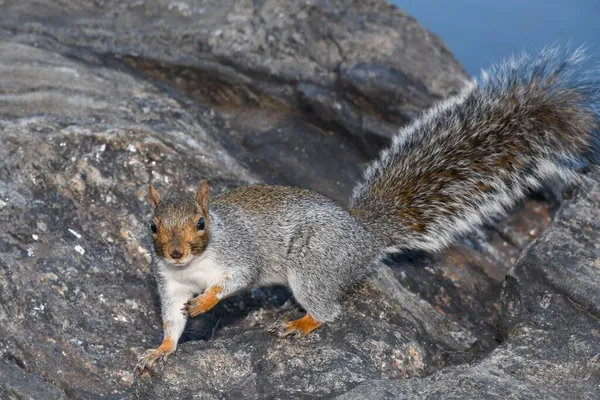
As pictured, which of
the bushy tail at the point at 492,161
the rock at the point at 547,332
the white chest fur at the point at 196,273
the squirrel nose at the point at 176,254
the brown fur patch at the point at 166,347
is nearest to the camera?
the rock at the point at 547,332

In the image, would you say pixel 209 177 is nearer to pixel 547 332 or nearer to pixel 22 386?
pixel 22 386

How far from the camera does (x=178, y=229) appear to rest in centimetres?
263

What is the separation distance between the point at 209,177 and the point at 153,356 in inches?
43.8

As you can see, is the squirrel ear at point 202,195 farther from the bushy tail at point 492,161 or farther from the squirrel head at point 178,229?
the bushy tail at point 492,161

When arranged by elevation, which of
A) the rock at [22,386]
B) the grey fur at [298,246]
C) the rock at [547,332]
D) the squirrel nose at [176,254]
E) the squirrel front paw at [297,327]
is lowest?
the rock at [22,386]

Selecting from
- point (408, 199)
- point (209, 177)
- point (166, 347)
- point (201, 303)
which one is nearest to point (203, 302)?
point (201, 303)

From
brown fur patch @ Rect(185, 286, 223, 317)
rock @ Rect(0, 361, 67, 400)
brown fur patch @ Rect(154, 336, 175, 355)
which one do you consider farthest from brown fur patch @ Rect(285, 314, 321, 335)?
rock @ Rect(0, 361, 67, 400)

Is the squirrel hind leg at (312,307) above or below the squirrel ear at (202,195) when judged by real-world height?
below

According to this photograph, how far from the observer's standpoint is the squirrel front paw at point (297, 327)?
2.80 meters

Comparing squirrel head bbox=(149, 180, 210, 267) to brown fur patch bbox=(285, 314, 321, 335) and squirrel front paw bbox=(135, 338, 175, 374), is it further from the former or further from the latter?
brown fur patch bbox=(285, 314, 321, 335)

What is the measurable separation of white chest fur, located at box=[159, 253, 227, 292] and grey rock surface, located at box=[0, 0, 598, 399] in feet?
0.61

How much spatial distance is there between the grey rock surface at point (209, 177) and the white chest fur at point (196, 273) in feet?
0.61

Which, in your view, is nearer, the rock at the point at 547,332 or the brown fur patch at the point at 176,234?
the rock at the point at 547,332

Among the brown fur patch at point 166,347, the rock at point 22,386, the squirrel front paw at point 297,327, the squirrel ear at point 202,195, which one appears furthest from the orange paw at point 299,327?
the rock at point 22,386
